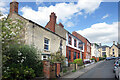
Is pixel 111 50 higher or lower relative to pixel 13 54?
lower

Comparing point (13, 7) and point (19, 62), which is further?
point (13, 7)

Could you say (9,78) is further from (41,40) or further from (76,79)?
(41,40)

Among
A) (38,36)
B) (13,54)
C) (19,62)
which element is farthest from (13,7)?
(19,62)

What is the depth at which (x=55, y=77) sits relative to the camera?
11141 mm

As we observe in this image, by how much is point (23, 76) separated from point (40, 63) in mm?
2518

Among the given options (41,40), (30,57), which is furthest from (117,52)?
(30,57)

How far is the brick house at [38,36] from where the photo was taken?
1280 cm

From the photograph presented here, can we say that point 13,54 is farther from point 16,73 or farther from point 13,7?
point 13,7

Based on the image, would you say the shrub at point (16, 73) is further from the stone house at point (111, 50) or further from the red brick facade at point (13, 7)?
the stone house at point (111, 50)

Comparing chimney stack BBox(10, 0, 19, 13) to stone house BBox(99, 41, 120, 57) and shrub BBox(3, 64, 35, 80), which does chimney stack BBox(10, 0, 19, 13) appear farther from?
stone house BBox(99, 41, 120, 57)

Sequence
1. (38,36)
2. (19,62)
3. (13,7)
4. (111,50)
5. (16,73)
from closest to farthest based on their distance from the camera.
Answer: (16,73) → (19,62) → (38,36) → (13,7) → (111,50)

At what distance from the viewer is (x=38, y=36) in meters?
14.2

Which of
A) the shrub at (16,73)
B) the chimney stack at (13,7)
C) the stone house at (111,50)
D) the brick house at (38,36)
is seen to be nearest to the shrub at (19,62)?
the shrub at (16,73)

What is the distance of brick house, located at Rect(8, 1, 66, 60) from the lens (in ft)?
42.0
